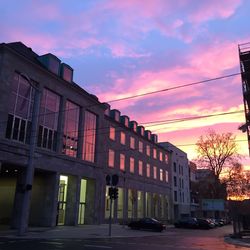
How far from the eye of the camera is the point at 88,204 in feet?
137

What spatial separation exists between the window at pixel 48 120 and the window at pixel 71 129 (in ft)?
5.74

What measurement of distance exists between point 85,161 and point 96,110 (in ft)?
24.5

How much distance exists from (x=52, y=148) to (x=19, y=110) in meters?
5.85

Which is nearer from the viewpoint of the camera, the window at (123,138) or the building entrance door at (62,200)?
the building entrance door at (62,200)

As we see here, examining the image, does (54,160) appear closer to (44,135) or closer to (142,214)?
(44,135)

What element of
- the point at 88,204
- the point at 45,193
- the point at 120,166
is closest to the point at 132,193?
the point at 120,166

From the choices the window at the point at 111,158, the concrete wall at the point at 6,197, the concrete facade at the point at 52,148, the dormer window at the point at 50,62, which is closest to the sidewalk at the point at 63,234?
the concrete facade at the point at 52,148

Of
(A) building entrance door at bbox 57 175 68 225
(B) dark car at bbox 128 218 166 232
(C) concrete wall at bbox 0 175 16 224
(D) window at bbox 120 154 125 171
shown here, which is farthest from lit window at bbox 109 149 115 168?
(C) concrete wall at bbox 0 175 16 224

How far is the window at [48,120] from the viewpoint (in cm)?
3417

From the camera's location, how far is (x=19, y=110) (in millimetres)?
31625

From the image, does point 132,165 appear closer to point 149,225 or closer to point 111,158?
point 111,158

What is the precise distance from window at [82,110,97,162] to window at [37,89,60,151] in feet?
18.8

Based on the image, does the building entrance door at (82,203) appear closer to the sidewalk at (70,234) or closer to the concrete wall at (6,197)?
the concrete wall at (6,197)

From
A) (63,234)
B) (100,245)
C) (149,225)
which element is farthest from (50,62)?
(100,245)
